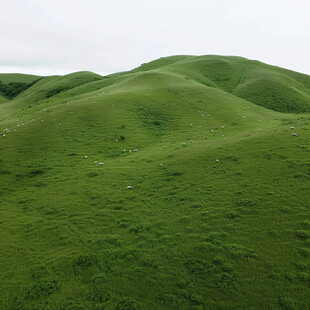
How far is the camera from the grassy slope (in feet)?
21.7

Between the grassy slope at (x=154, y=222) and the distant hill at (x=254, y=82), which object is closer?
the grassy slope at (x=154, y=222)

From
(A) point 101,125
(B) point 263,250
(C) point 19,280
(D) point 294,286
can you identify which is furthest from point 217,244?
(A) point 101,125

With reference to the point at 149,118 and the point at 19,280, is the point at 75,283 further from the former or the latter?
the point at 149,118

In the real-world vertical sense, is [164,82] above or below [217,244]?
above

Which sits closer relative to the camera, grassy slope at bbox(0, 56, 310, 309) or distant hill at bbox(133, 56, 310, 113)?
grassy slope at bbox(0, 56, 310, 309)

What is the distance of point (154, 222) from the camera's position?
9.61 meters

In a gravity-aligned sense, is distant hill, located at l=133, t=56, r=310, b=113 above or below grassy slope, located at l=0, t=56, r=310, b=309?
above

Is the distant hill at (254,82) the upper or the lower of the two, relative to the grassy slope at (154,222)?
upper

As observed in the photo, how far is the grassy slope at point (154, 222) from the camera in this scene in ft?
21.7

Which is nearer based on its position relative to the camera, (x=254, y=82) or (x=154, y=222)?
(x=154, y=222)

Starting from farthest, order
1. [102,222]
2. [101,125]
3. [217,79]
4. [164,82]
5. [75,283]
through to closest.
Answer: [217,79], [164,82], [101,125], [102,222], [75,283]

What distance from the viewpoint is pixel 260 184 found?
1088 cm

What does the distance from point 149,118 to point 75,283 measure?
19.7 m

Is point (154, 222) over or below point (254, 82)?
below
